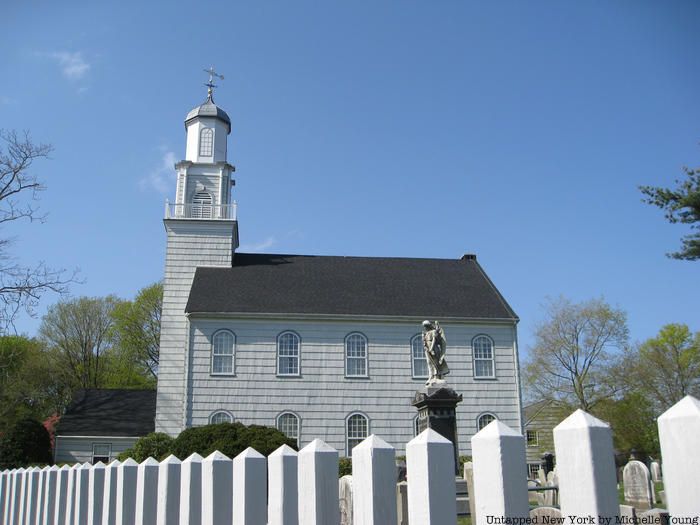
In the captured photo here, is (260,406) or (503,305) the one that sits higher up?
(503,305)

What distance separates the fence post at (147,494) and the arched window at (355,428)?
25.8 metres

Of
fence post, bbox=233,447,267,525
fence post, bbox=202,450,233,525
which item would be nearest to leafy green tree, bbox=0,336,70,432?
fence post, bbox=202,450,233,525

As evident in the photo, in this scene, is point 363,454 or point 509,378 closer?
point 363,454

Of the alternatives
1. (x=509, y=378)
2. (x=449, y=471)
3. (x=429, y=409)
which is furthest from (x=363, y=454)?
(x=509, y=378)

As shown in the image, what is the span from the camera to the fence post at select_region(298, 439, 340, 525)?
2.49 metres

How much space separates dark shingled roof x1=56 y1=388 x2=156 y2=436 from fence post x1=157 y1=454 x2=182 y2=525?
105 feet

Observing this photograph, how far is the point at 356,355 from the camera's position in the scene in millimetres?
29875

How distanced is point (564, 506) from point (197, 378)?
91.8 feet

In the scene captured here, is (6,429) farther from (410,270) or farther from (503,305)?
(503,305)

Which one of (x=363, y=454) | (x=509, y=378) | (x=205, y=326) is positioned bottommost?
(x=363, y=454)

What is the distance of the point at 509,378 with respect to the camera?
3025cm

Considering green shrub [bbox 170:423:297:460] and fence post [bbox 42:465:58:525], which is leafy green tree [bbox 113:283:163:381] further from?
fence post [bbox 42:465:58:525]

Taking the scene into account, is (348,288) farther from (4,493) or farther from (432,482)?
(432,482)

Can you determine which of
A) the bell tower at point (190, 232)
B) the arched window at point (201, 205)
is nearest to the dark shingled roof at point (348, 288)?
the bell tower at point (190, 232)
